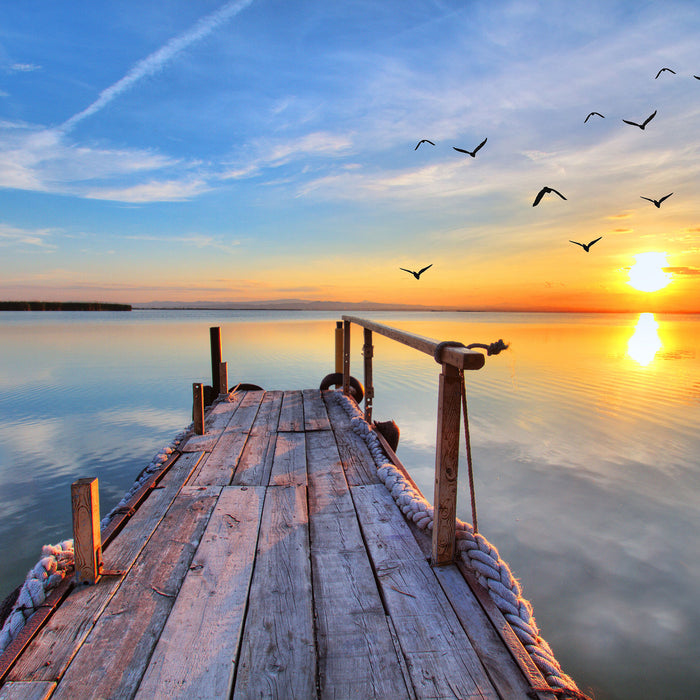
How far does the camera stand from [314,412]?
695cm

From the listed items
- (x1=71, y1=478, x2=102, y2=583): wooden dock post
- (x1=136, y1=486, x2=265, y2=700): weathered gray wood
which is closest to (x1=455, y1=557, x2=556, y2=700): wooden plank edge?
(x1=136, y1=486, x2=265, y2=700): weathered gray wood

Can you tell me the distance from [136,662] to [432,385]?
13.5 metres

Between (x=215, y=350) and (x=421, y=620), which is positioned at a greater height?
(x=215, y=350)

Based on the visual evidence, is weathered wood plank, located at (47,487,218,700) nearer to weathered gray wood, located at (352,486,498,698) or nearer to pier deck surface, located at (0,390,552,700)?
pier deck surface, located at (0,390,552,700)

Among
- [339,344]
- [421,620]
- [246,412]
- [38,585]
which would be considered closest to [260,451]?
[246,412]

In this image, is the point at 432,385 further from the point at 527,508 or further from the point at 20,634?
the point at 20,634

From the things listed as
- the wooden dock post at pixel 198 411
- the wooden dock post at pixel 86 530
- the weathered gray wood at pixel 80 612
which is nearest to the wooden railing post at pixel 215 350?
the wooden dock post at pixel 198 411

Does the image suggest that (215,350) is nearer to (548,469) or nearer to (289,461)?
(289,461)

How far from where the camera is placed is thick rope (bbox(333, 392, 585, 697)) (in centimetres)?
195

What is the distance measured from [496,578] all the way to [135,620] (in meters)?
1.93

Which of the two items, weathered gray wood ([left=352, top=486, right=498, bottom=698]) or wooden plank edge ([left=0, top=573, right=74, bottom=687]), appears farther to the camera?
wooden plank edge ([left=0, top=573, right=74, bottom=687])

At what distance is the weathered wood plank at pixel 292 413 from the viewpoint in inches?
240

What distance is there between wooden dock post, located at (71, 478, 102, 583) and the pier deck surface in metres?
0.09

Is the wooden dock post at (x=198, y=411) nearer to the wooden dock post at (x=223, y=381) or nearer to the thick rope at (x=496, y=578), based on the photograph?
the wooden dock post at (x=223, y=381)
